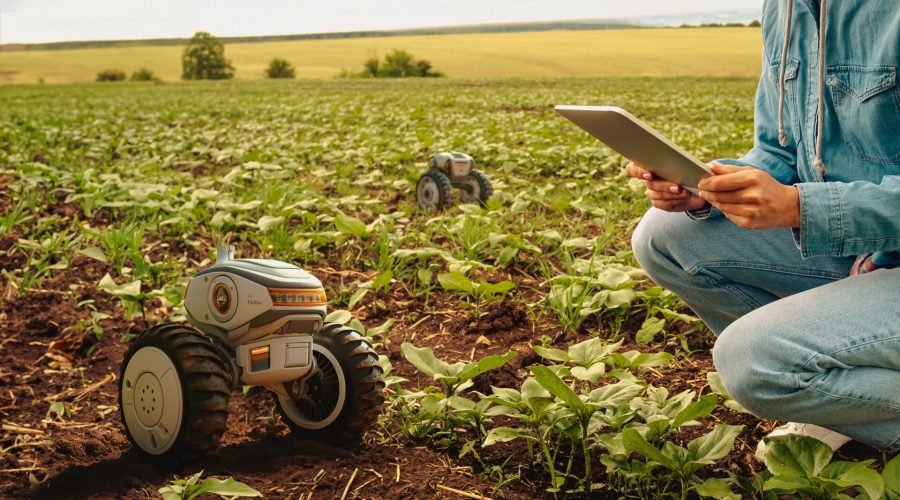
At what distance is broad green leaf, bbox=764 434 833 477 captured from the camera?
5.68 ft

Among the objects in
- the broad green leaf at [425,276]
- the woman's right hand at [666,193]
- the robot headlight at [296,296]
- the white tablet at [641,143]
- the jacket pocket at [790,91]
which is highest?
the jacket pocket at [790,91]

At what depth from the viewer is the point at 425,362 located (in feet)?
7.30

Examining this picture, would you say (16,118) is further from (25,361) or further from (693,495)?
(693,495)

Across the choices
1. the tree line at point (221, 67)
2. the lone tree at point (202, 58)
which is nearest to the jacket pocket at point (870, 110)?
the tree line at point (221, 67)

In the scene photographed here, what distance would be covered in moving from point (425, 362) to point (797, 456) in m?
0.96

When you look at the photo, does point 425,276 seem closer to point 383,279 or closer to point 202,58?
point 383,279

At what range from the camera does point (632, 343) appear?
2961 mm

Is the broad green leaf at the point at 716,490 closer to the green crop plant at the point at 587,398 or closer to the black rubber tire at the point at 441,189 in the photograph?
the green crop plant at the point at 587,398

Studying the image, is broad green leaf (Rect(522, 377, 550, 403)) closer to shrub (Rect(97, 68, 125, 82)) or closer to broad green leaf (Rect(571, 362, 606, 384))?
broad green leaf (Rect(571, 362, 606, 384))

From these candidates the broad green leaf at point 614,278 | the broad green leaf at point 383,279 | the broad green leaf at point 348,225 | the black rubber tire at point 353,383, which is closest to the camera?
the black rubber tire at point 353,383

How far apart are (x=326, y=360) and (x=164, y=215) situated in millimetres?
2714

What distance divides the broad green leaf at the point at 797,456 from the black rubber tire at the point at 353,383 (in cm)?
102

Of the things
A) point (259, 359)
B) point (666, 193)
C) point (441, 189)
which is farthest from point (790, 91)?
point (441, 189)

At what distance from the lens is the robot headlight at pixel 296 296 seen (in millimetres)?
2039
